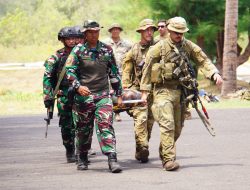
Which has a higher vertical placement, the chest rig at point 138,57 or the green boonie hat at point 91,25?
the green boonie hat at point 91,25

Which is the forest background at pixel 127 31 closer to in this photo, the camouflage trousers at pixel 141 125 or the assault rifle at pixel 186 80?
the camouflage trousers at pixel 141 125

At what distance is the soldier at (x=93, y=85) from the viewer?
1194 cm

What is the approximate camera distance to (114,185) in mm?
10578

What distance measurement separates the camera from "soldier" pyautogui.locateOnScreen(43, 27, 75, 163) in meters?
13.2

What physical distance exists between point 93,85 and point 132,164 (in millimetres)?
1419

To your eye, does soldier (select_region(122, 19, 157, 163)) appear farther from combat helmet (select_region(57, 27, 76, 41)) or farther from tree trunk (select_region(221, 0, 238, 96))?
tree trunk (select_region(221, 0, 238, 96))

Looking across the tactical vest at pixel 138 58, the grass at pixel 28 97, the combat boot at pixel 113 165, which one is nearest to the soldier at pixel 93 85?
the combat boot at pixel 113 165

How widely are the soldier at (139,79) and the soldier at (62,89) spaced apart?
36.1 inches

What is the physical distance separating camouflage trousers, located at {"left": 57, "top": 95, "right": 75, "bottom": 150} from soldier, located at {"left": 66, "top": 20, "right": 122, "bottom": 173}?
1.07 meters

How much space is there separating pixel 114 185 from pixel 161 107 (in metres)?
1.91

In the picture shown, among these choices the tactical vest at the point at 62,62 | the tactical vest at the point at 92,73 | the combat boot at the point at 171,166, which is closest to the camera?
the combat boot at the point at 171,166

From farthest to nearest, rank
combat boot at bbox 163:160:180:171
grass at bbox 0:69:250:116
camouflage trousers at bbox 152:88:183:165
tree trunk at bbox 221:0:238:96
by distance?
tree trunk at bbox 221:0:238:96, grass at bbox 0:69:250:116, camouflage trousers at bbox 152:88:183:165, combat boot at bbox 163:160:180:171

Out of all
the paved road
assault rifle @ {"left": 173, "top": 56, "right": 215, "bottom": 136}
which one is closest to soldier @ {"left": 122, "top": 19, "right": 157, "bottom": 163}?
the paved road

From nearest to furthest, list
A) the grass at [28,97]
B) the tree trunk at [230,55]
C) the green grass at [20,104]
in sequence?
the grass at [28,97] → the green grass at [20,104] → the tree trunk at [230,55]
